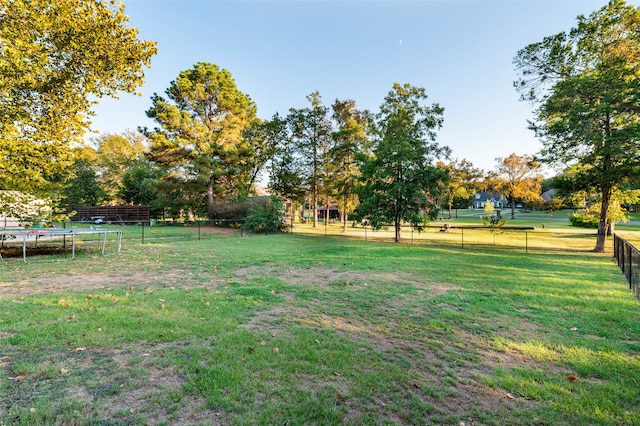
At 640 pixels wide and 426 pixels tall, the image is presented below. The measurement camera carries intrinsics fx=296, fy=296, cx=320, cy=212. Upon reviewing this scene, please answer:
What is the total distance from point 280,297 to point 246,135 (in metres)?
33.3

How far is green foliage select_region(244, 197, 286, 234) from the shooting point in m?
23.7

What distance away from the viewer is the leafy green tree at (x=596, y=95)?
1273cm

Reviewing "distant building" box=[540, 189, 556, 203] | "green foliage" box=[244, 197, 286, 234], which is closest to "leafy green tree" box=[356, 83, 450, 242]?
"green foliage" box=[244, 197, 286, 234]

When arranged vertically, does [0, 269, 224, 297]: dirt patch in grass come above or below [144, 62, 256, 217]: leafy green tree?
below

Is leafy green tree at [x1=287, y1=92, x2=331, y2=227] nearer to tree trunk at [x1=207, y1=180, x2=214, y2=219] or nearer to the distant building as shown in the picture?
tree trunk at [x1=207, y1=180, x2=214, y2=219]

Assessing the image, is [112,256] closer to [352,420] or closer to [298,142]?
[352,420]

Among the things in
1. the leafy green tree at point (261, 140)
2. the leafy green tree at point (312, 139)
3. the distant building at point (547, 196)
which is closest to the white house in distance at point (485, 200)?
the distant building at point (547, 196)

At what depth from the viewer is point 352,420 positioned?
242 centimetres

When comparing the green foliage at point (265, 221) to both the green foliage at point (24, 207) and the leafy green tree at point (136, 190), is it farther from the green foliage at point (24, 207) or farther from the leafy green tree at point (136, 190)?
the leafy green tree at point (136, 190)

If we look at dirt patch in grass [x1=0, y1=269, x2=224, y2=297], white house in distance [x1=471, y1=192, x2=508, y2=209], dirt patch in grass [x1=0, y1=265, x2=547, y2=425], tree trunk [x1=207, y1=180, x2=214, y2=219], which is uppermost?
white house in distance [x1=471, y1=192, x2=508, y2=209]

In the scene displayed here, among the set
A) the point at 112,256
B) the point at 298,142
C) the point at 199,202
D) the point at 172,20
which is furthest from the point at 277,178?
the point at 112,256

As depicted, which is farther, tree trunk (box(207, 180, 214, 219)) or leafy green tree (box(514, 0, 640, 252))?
tree trunk (box(207, 180, 214, 219))

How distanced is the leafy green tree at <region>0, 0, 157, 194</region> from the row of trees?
0.03 meters

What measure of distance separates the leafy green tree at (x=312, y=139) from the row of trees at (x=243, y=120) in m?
0.14
